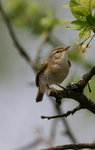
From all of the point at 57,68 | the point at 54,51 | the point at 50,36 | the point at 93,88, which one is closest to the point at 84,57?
the point at 50,36

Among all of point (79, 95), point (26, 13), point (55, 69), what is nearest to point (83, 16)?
point (79, 95)

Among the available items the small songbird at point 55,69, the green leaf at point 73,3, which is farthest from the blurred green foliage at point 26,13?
the green leaf at point 73,3

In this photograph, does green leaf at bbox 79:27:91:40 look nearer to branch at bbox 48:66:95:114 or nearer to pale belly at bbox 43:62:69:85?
branch at bbox 48:66:95:114

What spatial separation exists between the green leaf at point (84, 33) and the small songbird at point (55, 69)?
0.96 m

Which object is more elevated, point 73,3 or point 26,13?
point 73,3

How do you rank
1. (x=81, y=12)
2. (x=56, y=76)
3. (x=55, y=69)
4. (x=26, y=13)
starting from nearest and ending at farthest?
(x=81, y=12)
(x=56, y=76)
(x=55, y=69)
(x=26, y=13)

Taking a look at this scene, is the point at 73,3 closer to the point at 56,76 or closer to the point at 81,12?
the point at 81,12

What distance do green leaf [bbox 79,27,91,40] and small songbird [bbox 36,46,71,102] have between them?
3.15ft

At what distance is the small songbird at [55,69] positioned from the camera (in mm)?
4125

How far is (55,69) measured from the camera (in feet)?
14.1

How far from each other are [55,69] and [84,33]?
1.23 metres

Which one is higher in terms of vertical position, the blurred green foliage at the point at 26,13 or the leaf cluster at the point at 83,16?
the leaf cluster at the point at 83,16

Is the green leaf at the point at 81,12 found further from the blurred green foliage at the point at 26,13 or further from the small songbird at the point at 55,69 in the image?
the blurred green foliage at the point at 26,13

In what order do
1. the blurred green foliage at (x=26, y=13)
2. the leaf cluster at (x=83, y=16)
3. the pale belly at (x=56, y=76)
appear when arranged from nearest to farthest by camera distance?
the leaf cluster at (x=83, y=16), the pale belly at (x=56, y=76), the blurred green foliage at (x=26, y=13)
